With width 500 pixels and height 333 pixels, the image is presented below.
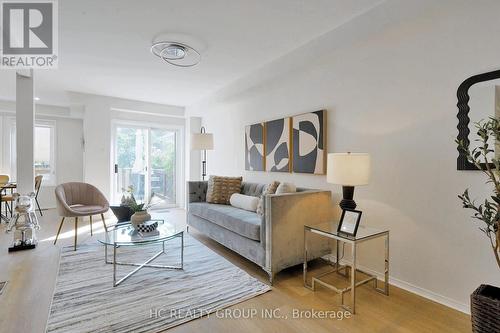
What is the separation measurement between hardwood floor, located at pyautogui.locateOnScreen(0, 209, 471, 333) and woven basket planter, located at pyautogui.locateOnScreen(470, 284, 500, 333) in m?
0.35

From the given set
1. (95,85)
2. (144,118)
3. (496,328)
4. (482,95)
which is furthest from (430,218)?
(144,118)

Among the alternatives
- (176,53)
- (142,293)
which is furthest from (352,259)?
(176,53)

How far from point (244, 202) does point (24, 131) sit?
3106mm

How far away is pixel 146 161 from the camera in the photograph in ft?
18.6

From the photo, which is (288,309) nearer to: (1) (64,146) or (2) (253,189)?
(2) (253,189)

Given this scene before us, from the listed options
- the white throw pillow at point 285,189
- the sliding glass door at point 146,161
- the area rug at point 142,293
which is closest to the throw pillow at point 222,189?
the area rug at point 142,293

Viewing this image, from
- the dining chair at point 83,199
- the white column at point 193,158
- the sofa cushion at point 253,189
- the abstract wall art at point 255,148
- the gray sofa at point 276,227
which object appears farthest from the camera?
the white column at point 193,158

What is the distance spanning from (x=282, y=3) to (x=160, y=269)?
2716 millimetres

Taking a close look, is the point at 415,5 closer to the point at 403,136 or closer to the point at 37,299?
the point at 403,136

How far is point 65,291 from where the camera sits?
2102 mm

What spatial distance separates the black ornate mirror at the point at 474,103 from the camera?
1.69 meters

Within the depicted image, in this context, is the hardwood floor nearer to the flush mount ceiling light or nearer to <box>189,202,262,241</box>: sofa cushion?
<box>189,202,262,241</box>: sofa cushion

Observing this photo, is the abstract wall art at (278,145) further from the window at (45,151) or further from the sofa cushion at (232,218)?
the window at (45,151)

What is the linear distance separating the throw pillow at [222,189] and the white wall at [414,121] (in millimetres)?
1298
